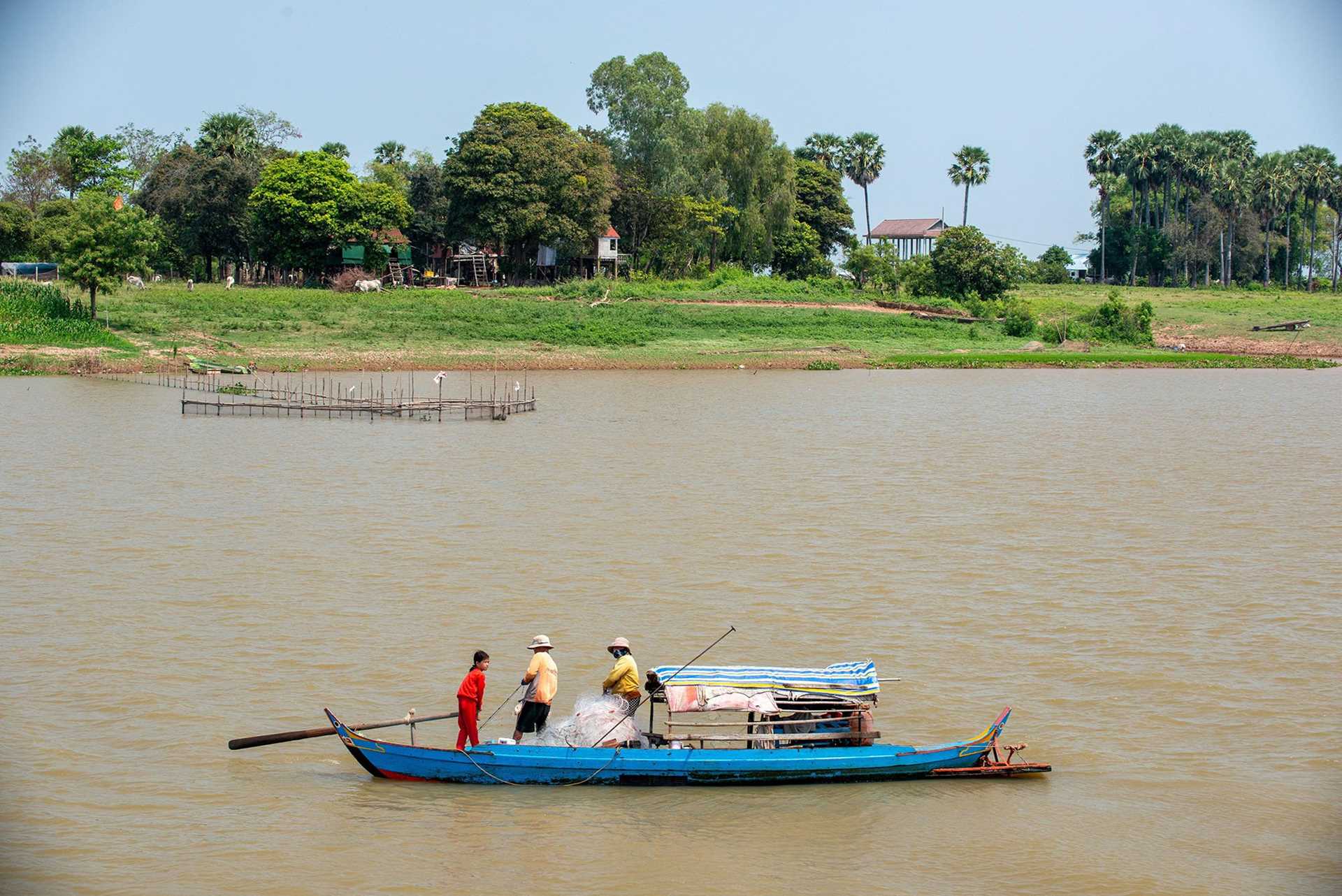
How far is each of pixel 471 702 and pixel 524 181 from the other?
63372 mm

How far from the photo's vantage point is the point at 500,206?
72.6 m

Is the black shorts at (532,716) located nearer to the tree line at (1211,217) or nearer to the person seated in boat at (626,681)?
the person seated in boat at (626,681)

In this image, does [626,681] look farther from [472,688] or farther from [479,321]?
[479,321]

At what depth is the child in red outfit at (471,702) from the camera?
44.0ft

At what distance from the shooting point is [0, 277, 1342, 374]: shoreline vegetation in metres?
56.1

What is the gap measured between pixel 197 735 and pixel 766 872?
692 cm

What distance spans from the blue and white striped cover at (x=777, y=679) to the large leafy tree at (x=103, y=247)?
1926 inches

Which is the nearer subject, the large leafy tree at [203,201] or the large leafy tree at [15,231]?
A: the large leafy tree at [203,201]

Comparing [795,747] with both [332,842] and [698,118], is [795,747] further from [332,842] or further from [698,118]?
[698,118]

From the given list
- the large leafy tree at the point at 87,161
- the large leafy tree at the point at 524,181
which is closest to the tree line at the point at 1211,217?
the large leafy tree at the point at 524,181

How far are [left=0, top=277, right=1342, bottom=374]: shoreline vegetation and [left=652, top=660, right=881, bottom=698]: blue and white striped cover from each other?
147 ft

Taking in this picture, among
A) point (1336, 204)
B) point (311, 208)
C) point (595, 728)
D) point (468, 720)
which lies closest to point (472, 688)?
point (468, 720)

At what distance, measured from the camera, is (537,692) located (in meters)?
13.7

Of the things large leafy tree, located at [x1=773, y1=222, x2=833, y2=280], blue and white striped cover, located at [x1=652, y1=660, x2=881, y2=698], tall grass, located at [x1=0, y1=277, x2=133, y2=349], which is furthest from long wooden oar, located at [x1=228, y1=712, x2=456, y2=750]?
large leafy tree, located at [x1=773, y1=222, x2=833, y2=280]
